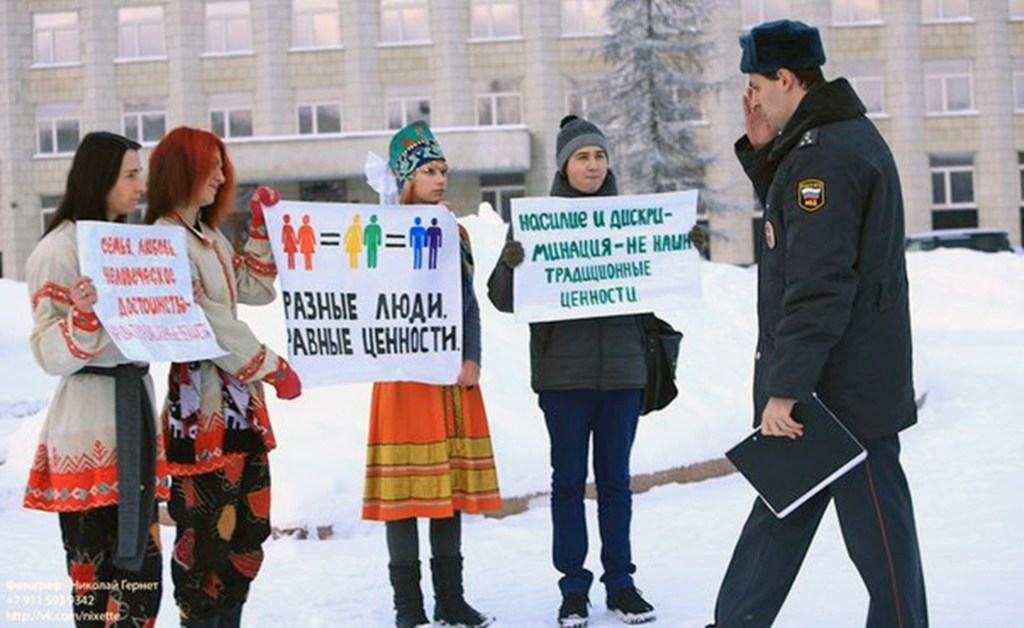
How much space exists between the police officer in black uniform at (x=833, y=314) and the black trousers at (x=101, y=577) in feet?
6.60

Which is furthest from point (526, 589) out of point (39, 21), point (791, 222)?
point (39, 21)

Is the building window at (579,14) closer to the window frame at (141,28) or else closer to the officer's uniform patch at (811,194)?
the window frame at (141,28)

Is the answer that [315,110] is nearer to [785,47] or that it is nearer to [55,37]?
[55,37]

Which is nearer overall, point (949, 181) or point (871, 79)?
point (949, 181)

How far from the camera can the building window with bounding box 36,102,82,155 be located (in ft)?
148

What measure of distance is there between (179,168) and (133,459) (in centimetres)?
112

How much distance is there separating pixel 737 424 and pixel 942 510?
226 cm

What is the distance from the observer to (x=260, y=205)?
17.7 feet

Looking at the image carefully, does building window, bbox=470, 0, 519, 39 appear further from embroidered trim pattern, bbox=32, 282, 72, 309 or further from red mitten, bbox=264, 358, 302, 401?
embroidered trim pattern, bbox=32, 282, 72, 309

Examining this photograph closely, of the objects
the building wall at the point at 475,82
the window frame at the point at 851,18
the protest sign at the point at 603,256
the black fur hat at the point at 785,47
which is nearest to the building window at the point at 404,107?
the building wall at the point at 475,82

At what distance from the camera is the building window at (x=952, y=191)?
144 feet

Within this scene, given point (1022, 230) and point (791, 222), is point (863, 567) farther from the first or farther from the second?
point (1022, 230)

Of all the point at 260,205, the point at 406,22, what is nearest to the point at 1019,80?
the point at 406,22

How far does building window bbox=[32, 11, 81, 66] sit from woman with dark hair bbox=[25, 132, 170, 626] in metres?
43.8
